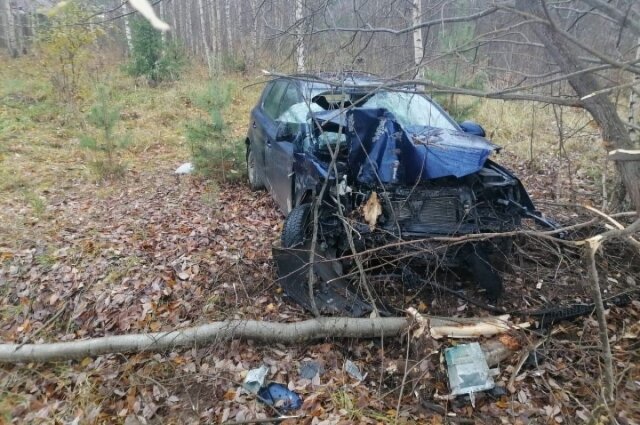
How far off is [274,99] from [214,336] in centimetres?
346

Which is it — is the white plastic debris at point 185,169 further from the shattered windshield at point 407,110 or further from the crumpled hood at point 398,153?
the crumpled hood at point 398,153

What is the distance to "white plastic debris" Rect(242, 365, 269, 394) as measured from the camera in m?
3.10

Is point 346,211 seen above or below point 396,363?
above

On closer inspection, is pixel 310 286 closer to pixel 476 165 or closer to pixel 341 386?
pixel 341 386

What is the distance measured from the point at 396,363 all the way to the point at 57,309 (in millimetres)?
2985

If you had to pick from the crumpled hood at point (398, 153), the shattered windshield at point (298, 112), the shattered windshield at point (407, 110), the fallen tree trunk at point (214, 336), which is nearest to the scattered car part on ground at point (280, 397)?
the fallen tree trunk at point (214, 336)

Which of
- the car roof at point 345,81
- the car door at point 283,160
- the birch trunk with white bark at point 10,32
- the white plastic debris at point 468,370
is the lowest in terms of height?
the white plastic debris at point 468,370

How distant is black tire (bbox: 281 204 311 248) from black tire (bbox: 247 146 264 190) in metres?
2.57

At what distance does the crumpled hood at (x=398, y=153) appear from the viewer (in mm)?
3609

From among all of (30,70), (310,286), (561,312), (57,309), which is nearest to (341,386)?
(310,286)

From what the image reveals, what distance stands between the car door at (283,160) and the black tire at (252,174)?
33.7 inches

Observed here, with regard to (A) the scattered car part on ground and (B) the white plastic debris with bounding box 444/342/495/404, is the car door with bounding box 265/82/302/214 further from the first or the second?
(B) the white plastic debris with bounding box 444/342/495/404

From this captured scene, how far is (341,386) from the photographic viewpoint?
3.12 m

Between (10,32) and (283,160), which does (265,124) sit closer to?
(283,160)
